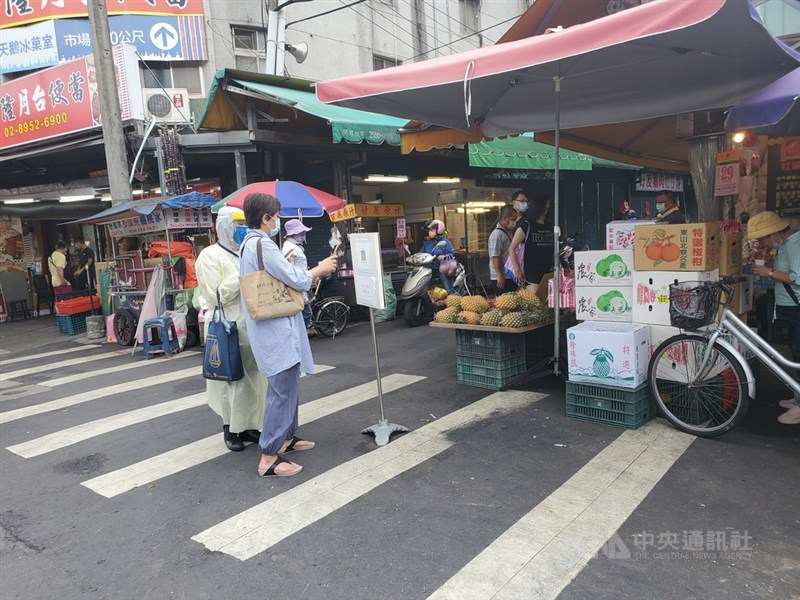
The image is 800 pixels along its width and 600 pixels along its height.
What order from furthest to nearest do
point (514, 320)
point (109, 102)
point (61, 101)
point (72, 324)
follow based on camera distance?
point (72, 324) < point (61, 101) < point (109, 102) < point (514, 320)

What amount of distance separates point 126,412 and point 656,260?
5.38 metres

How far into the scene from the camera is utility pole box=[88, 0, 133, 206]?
368 inches

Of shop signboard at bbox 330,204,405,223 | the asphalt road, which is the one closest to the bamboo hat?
the asphalt road

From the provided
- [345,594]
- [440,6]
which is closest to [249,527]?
[345,594]

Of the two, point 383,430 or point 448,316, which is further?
point 448,316

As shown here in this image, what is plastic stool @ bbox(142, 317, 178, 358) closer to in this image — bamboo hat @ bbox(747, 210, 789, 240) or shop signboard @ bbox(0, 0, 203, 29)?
bamboo hat @ bbox(747, 210, 789, 240)

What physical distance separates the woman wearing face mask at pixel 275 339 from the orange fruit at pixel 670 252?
8.73 feet

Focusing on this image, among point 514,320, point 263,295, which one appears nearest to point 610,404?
point 514,320

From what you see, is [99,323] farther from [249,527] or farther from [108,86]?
[249,527]

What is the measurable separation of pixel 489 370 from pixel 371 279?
190 centimetres

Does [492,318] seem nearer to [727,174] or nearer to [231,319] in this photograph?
[231,319]

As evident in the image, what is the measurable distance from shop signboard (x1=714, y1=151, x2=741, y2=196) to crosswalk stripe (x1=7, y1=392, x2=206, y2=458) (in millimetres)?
6919

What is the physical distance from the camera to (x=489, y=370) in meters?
5.57

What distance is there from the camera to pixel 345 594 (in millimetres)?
2574
